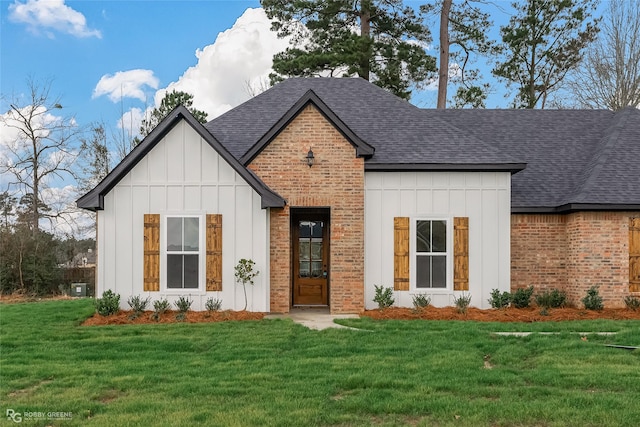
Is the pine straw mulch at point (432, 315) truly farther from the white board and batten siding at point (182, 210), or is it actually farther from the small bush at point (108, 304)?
the white board and batten siding at point (182, 210)

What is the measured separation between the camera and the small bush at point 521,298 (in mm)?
13375

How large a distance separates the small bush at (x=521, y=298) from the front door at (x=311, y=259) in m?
4.65

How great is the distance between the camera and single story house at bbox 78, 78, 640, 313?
12.9 metres

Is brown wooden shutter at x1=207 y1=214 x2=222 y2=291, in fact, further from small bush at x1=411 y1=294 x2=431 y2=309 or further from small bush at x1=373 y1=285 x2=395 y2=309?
small bush at x1=411 y1=294 x2=431 y2=309

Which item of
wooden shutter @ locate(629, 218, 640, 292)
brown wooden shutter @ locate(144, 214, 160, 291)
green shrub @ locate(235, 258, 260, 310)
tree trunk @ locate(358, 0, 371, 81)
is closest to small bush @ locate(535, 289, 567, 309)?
wooden shutter @ locate(629, 218, 640, 292)

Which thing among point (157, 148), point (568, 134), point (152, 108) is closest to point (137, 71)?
point (152, 108)

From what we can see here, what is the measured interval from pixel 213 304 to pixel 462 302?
5596 mm

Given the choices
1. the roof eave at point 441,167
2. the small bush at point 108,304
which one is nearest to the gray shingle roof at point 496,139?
the roof eave at point 441,167

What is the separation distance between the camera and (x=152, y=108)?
27359 mm

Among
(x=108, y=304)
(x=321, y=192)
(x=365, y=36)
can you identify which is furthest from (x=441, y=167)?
(x=365, y=36)

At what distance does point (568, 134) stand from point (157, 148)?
11.8 m

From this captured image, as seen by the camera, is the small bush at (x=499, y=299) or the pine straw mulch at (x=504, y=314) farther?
the small bush at (x=499, y=299)

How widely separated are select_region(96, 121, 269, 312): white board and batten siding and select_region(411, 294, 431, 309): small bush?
3.42 meters

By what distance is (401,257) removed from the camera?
13414 mm
